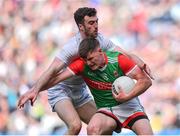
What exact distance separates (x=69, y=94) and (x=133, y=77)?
1.32 m

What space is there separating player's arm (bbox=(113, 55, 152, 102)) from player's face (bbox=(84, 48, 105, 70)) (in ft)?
0.57

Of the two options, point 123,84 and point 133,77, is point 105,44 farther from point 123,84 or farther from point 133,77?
point 123,84

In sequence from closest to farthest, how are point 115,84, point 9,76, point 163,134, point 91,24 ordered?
point 115,84, point 91,24, point 163,134, point 9,76

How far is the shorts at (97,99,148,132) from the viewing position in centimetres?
642

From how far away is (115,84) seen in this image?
20.7 ft

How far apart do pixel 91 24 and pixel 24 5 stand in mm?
6889

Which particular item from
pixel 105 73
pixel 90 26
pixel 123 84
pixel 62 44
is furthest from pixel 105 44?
pixel 62 44

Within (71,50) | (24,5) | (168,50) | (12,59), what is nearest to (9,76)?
(12,59)

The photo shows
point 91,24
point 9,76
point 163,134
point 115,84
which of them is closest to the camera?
point 115,84

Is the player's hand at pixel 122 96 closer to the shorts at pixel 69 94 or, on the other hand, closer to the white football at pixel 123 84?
the white football at pixel 123 84

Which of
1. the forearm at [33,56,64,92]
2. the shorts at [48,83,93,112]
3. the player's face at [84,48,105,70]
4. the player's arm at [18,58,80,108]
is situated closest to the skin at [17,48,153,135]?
the player's face at [84,48,105,70]

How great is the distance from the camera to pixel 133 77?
6398 millimetres

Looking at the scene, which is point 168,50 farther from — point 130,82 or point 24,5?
point 130,82

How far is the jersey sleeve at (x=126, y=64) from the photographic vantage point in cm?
636
